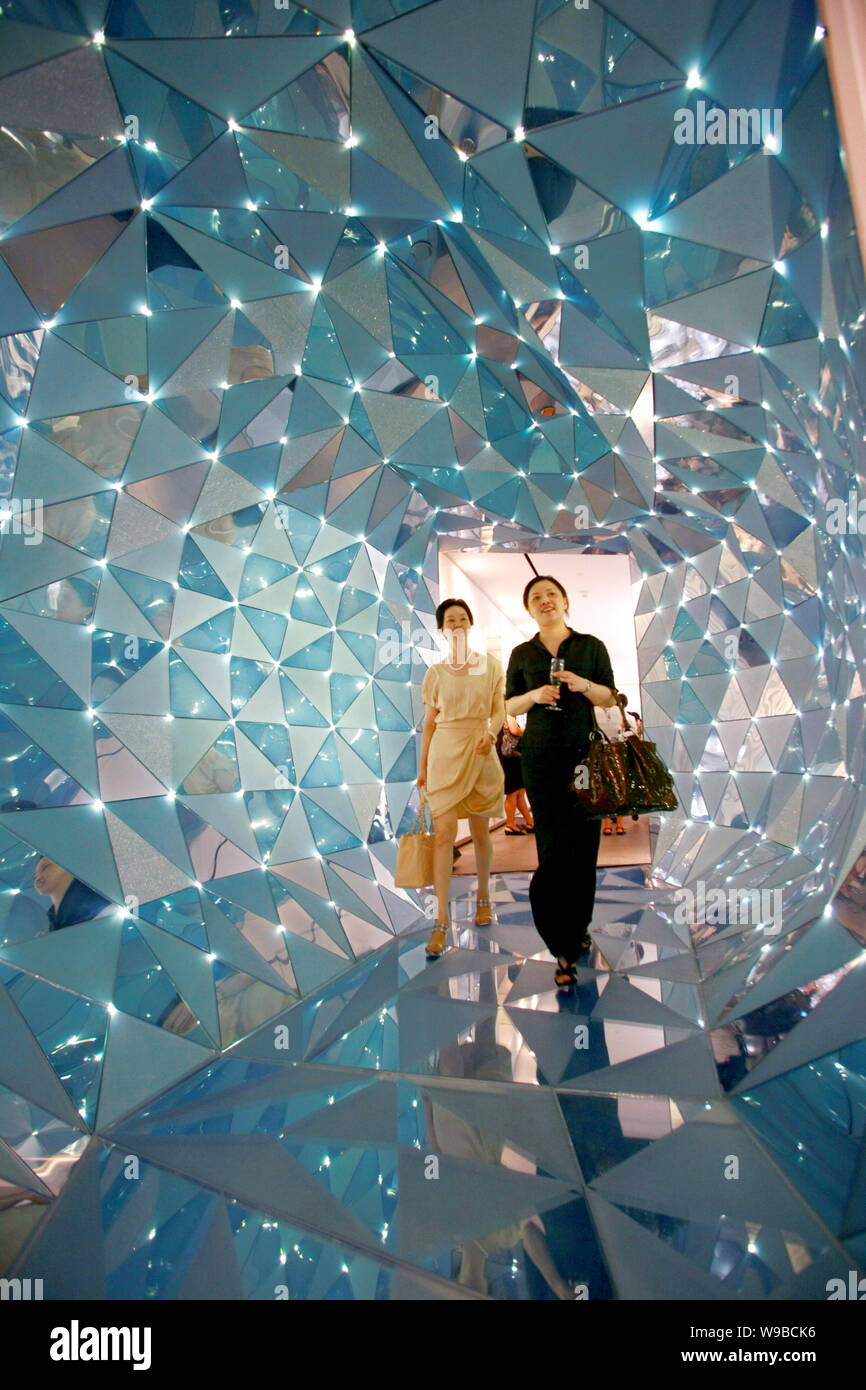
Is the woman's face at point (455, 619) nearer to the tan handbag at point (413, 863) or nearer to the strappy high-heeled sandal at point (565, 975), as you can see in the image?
the tan handbag at point (413, 863)

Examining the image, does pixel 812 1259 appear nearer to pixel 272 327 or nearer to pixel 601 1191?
pixel 601 1191

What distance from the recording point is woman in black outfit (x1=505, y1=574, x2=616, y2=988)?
4266mm

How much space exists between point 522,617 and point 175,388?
452 inches

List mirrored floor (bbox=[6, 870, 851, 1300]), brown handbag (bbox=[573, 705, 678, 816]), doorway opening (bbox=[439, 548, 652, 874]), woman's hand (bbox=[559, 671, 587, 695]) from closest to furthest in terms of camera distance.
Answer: mirrored floor (bbox=[6, 870, 851, 1300]), brown handbag (bbox=[573, 705, 678, 816]), woman's hand (bbox=[559, 671, 587, 695]), doorway opening (bbox=[439, 548, 652, 874])

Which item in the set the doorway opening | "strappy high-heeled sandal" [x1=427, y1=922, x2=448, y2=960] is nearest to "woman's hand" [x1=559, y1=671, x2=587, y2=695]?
"strappy high-heeled sandal" [x1=427, y1=922, x2=448, y2=960]

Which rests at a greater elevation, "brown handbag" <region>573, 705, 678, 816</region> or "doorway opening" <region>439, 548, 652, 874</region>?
"doorway opening" <region>439, 548, 652, 874</region>

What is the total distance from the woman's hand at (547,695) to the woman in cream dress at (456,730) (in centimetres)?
111

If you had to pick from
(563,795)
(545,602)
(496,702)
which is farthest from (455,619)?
(563,795)

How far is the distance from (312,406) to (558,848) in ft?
11.2

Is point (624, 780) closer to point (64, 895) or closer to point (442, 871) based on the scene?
point (442, 871)

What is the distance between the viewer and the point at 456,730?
5477mm

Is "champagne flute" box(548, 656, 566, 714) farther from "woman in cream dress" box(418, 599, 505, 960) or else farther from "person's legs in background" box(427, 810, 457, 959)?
"person's legs in background" box(427, 810, 457, 959)

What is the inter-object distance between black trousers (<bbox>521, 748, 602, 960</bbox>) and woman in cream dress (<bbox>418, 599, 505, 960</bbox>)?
1069 mm

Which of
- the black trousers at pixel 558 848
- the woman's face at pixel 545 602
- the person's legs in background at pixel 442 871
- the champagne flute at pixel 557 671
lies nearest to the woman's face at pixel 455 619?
the woman's face at pixel 545 602
